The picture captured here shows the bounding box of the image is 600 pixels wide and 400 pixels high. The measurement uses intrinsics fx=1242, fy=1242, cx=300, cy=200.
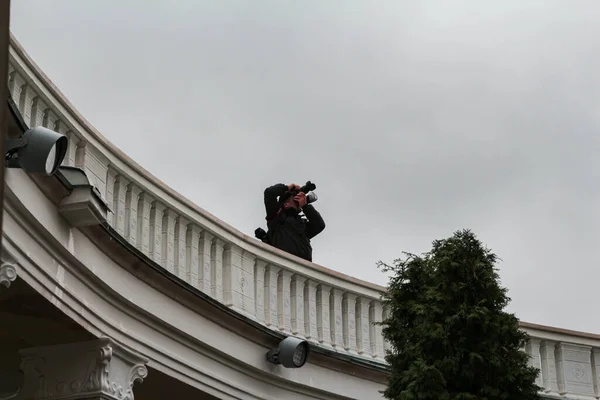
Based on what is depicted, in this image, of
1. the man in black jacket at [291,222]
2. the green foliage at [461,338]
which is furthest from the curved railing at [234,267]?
the green foliage at [461,338]

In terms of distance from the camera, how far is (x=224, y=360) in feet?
48.7

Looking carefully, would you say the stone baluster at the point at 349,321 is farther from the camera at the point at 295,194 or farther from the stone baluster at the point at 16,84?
the stone baluster at the point at 16,84

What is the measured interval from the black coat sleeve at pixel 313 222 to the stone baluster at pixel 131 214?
4946 millimetres

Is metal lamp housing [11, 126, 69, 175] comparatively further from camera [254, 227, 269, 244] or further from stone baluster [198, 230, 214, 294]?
camera [254, 227, 269, 244]

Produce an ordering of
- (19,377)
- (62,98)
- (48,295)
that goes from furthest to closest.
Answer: (19,377) < (62,98) < (48,295)

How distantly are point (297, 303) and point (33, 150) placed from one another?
6.91m

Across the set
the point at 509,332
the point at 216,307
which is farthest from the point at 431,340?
the point at 216,307

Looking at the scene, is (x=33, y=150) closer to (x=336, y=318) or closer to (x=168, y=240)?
(x=168, y=240)

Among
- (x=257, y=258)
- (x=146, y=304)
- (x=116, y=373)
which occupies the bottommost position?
(x=116, y=373)

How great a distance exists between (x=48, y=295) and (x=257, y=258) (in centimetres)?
480

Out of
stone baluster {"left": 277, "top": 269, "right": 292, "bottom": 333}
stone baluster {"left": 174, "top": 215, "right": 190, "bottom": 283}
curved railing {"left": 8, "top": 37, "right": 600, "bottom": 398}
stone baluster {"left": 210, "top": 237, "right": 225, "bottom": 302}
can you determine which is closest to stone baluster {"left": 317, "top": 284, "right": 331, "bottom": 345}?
curved railing {"left": 8, "top": 37, "right": 600, "bottom": 398}

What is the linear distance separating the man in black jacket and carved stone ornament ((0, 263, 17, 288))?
7.55 m

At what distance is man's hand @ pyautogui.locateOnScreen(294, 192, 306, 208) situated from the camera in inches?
723

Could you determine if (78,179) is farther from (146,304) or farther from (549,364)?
(549,364)
